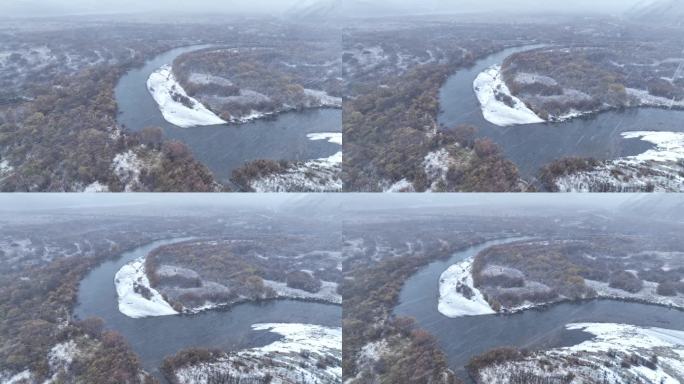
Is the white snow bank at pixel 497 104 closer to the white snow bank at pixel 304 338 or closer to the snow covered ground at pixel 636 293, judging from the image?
the snow covered ground at pixel 636 293

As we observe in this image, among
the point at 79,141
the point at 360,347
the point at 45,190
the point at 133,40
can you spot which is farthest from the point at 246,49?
the point at 360,347

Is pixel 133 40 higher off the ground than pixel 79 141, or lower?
higher

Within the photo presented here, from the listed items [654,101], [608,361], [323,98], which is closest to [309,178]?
[323,98]

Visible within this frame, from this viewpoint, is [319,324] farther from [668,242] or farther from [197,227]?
[668,242]

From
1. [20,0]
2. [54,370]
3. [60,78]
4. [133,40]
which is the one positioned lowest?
[54,370]

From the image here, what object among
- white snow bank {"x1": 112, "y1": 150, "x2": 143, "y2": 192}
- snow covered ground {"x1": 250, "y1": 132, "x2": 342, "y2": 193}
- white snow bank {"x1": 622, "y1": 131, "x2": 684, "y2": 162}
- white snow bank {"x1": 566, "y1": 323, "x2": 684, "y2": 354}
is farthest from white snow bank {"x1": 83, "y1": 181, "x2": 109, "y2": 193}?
white snow bank {"x1": 622, "y1": 131, "x2": 684, "y2": 162}

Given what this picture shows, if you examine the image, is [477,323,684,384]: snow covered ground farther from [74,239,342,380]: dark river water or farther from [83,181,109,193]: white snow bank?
[83,181,109,193]: white snow bank

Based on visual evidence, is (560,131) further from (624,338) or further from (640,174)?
(624,338)

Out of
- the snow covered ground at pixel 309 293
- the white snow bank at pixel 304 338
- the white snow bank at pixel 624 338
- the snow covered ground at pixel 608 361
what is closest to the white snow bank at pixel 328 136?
the snow covered ground at pixel 309 293
